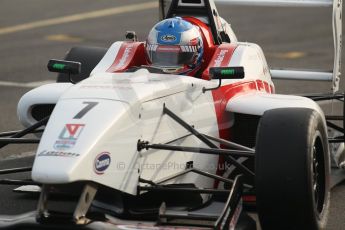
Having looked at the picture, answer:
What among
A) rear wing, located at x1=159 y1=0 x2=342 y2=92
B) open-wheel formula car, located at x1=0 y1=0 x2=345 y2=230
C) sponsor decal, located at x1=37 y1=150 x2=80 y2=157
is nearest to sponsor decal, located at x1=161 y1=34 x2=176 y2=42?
open-wheel formula car, located at x1=0 y1=0 x2=345 y2=230

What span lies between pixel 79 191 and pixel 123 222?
0.35 m

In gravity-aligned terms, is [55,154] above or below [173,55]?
below

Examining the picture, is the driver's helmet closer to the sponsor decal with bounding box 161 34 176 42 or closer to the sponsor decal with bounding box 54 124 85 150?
the sponsor decal with bounding box 161 34 176 42

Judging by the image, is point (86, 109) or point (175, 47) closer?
point (86, 109)

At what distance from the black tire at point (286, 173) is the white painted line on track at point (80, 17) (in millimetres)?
11263

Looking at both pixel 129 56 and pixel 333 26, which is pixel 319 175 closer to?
pixel 129 56

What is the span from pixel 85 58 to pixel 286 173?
132 inches

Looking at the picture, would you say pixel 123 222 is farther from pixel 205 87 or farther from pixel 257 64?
pixel 257 64

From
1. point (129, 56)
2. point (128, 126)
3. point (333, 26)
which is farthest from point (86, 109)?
point (333, 26)

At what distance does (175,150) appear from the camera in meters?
7.56

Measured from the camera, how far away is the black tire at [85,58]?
392 inches

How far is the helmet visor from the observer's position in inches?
341

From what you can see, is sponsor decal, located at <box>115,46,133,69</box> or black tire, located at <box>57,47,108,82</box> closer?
sponsor decal, located at <box>115,46,133,69</box>

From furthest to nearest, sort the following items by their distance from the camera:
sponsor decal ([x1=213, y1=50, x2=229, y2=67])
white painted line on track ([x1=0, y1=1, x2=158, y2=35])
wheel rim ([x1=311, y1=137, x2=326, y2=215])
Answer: white painted line on track ([x1=0, y1=1, x2=158, y2=35]), sponsor decal ([x1=213, y1=50, x2=229, y2=67]), wheel rim ([x1=311, y1=137, x2=326, y2=215])
